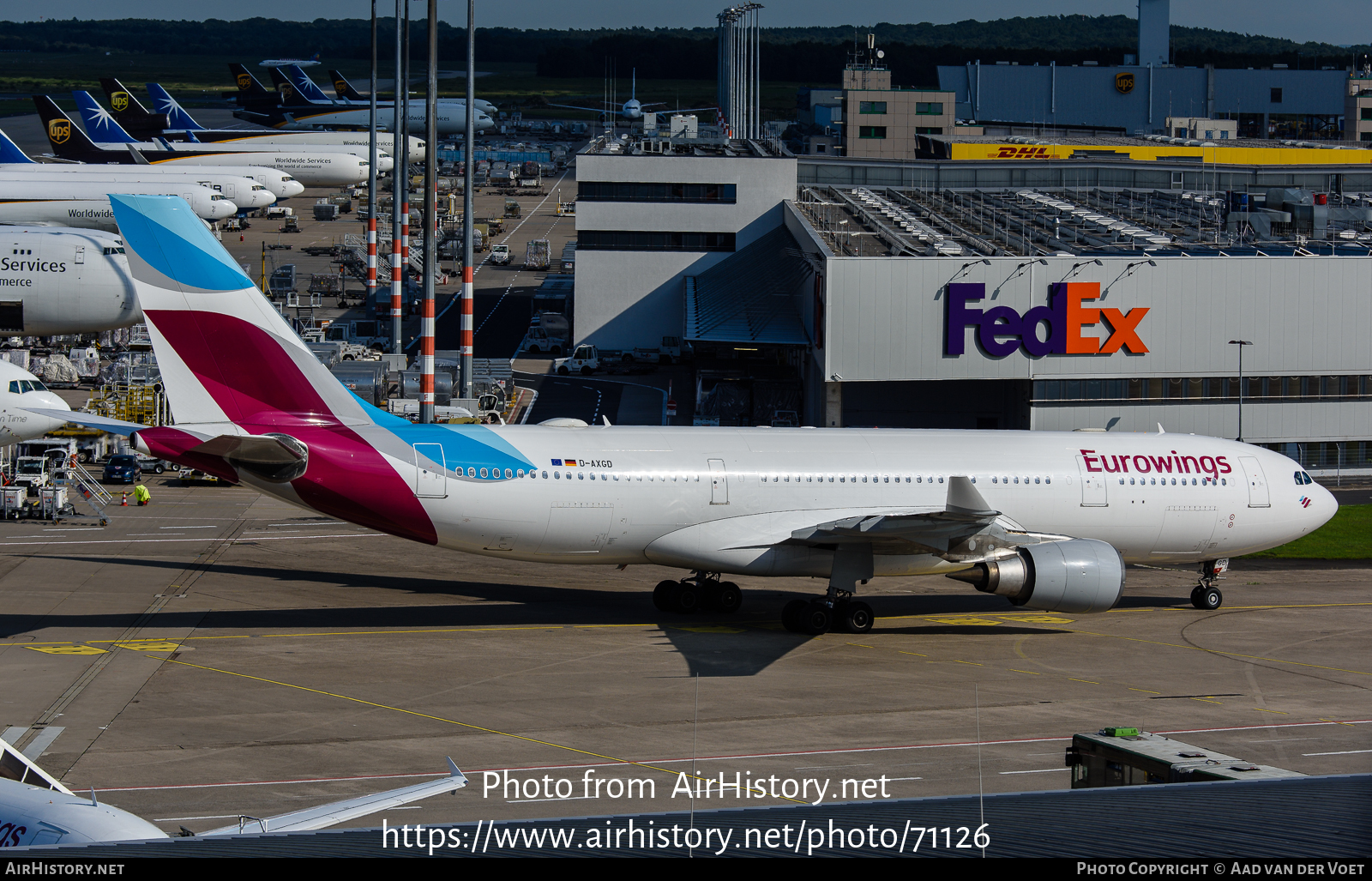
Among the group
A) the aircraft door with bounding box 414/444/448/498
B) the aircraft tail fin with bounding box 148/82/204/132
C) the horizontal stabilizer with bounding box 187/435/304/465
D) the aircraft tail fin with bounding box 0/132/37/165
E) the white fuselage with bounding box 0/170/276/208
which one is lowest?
the aircraft door with bounding box 414/444/448/498

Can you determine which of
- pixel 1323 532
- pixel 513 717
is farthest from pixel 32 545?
pixel 1323 532

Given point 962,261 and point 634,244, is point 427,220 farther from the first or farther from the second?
point 962,261

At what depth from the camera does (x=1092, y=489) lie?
34094mm

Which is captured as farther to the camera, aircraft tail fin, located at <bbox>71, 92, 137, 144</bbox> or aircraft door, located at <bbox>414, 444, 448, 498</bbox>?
aircraft tail fin, located at <bbox>71, 92, 137, 144</bbox>

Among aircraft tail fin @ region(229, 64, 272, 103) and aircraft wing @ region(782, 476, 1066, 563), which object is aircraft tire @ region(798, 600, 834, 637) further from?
aircraft tail fin @ region(229, 64, 272, 103)

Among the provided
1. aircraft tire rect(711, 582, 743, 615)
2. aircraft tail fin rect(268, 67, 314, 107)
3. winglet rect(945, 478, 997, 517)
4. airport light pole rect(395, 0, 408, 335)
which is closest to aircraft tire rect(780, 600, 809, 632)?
aircraft tire rect(711, 582, 743, 615)

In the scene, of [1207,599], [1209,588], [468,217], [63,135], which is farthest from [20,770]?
[63,135]

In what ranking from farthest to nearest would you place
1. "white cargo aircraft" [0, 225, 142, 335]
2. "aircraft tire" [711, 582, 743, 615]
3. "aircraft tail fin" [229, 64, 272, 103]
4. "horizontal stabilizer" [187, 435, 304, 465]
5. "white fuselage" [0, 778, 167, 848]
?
"aircraft tail fin" [229, 64, 272, 103] → "white cargo aircraft" [0, 225, 142, 335] → "aircraft tire" [711, 582, 743, 615] → "horizontal stabilizer" [187, 435, 304, 465] → "white fuselage" [0, 778, 167, 848]

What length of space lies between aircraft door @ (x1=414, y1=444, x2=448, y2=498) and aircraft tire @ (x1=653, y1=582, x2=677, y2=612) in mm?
6908

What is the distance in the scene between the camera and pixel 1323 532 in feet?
157

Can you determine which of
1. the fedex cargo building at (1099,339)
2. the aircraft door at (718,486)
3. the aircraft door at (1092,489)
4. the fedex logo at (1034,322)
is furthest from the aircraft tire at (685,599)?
the fedex logo at (1034,322)

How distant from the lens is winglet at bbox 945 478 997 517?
93.0 ft

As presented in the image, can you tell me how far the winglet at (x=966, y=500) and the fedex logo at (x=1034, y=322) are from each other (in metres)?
25.8

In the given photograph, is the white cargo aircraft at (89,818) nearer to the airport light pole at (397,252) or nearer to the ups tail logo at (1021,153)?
Answer: the airport light pole at (397,252)
